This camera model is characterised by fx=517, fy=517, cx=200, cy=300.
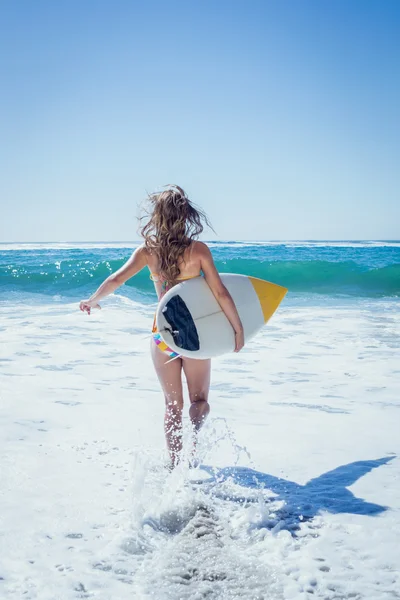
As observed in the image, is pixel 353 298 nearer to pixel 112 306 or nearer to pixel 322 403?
pixel 112 306

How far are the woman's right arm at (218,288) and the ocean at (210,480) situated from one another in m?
0.80

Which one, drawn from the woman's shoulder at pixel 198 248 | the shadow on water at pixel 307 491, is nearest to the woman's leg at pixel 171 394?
the shadow on water at pixel 307 491

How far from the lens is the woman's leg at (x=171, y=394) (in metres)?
3.11

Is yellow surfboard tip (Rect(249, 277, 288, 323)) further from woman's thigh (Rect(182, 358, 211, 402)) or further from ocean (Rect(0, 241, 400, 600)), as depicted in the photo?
ocean (Rect(0, 241, 400, 600))

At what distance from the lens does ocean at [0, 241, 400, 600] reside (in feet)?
7.18

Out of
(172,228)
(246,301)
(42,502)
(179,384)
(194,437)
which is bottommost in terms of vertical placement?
(42,502)

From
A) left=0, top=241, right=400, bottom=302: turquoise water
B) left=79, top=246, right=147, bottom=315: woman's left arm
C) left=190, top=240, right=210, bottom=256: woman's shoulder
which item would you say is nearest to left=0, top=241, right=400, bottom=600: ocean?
left=79, top=246, right=147, bottom=315: woman's left arm

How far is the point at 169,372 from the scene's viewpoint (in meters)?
3.13

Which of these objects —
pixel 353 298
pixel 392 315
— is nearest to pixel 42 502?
pixel 392 315

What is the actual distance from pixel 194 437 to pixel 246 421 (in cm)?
105

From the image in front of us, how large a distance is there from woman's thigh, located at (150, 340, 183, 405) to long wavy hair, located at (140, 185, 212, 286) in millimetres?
552

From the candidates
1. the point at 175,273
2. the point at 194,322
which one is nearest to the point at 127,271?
the point at 175,273

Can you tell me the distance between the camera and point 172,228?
2.87 meters

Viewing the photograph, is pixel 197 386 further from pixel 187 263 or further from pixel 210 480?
pixel 187 263
